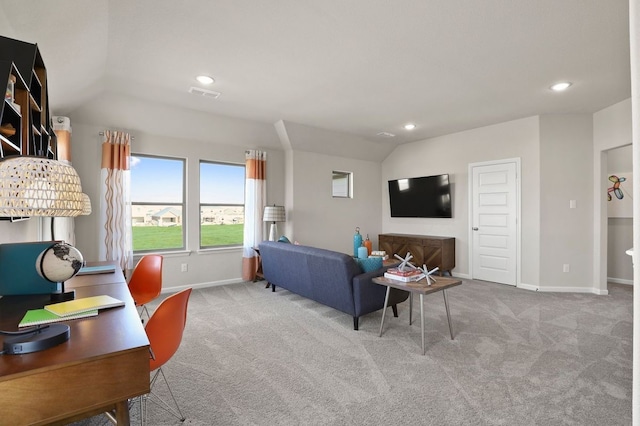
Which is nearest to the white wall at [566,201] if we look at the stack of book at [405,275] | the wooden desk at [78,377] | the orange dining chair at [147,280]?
the stack of book at [405,275]

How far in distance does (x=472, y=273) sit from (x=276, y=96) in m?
4.53

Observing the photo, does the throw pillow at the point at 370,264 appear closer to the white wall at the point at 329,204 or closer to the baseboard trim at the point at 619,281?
the white wall at the point at 329,204

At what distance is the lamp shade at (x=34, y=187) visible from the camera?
120 cm

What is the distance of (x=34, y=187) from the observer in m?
1.24

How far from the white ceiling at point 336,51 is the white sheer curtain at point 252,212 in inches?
44.3

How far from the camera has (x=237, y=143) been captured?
5512mm

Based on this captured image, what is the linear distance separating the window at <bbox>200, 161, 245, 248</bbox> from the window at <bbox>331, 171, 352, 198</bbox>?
1.96m

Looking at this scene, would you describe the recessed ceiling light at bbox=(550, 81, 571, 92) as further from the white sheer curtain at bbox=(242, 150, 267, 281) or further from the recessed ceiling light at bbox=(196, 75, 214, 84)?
the white sheer curtain at bbox=(242, 150, 267, 281)

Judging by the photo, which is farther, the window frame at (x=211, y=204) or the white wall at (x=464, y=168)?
the window frame at (x=211, y=204)

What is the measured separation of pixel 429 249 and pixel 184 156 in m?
4.54

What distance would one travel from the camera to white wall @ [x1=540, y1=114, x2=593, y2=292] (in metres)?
4.78

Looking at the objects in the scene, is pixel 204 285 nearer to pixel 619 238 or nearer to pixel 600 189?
pixel 600 189

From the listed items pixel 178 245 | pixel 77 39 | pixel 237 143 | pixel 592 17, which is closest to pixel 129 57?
pixel 77 39

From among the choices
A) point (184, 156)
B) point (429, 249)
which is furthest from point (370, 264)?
point (184, 156)
